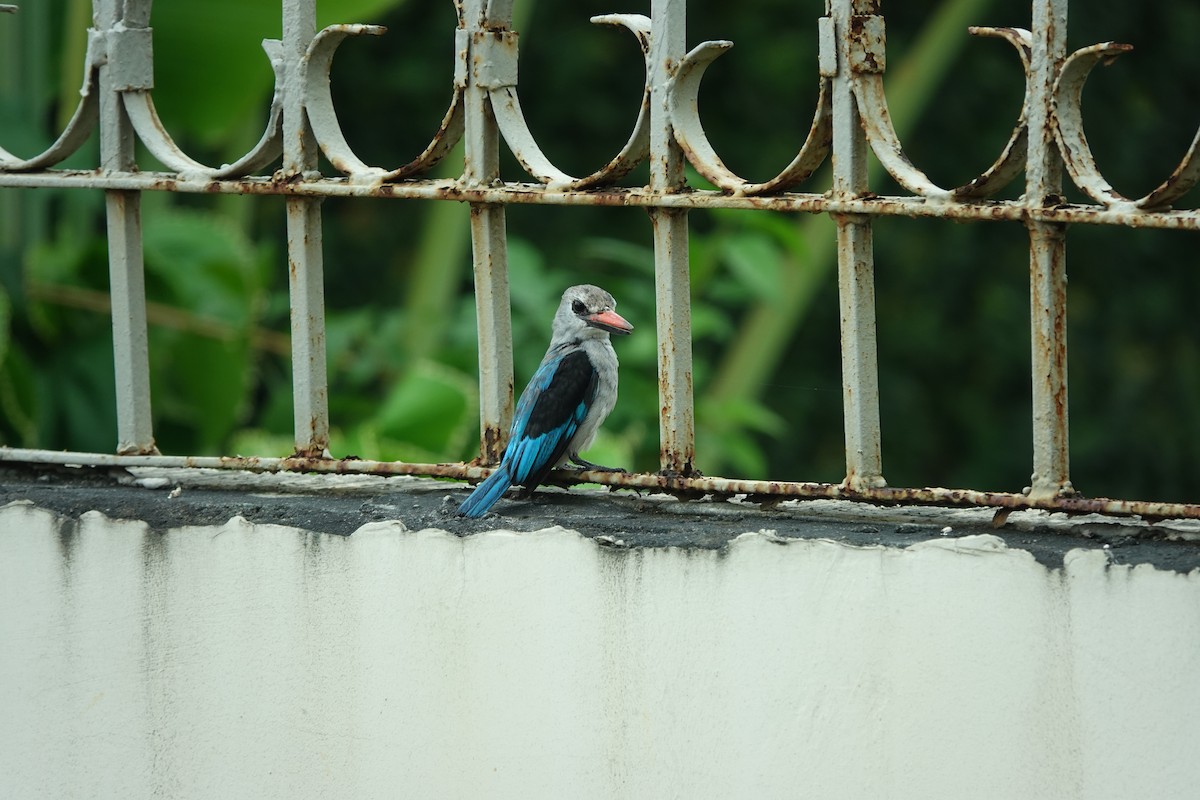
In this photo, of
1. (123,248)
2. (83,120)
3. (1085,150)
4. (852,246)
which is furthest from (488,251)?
(1085,150)

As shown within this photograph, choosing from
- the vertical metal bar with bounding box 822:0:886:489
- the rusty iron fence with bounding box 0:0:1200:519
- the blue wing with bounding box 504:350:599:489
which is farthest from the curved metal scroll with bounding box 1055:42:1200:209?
the blue wing with bounding box 504:350:599:489

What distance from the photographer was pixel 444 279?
6.23m

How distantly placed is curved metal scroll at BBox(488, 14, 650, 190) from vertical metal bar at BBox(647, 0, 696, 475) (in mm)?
24

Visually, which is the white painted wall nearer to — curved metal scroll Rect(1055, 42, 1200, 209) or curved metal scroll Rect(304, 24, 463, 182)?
curved metal scroll Rect(1055, 42, 1200, 209)

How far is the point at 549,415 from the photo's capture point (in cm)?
296

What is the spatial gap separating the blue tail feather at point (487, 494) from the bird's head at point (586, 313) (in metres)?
0.46

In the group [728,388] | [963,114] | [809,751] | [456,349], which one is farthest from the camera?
[963,114]

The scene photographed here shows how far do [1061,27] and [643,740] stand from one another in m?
1.36

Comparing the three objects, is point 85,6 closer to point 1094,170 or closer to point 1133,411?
point 1094,170

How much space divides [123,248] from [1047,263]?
1820mm

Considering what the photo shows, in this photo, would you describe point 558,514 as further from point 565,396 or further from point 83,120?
point 83,120

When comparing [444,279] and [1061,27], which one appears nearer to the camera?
[1061,27]

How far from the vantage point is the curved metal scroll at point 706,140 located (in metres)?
2.49

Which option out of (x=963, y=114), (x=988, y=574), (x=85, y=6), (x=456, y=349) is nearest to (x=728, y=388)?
(x=456, y=349)
